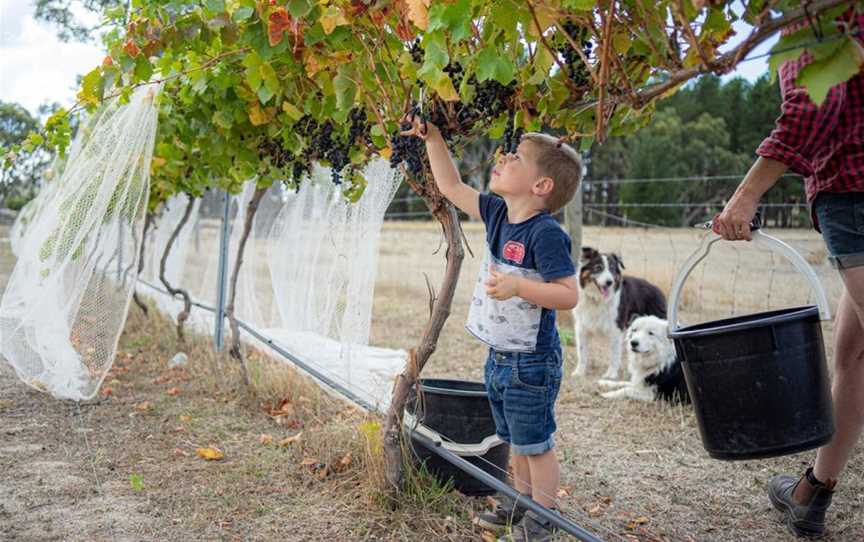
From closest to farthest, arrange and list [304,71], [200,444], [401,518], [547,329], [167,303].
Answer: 1. [547,329]
2. [401,518]
3. [304,71]
4. [200,444]
5. [167,303]

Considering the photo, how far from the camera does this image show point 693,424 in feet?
14.4

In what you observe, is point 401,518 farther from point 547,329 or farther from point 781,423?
point 781,423

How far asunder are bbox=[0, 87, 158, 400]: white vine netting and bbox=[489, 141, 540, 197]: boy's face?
7.07 ft

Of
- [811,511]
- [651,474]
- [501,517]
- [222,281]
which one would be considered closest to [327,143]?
[501,517]

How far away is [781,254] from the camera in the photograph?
2.25m

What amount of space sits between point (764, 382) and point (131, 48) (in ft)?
8.32

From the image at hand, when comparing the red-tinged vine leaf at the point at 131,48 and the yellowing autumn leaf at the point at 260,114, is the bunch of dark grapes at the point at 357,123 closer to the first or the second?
the yellowing autumn leaf at the point at 260,114

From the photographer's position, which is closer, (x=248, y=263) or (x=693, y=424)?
(x=693, y=424)

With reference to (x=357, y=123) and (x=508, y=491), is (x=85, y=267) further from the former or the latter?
(x=508, y=491)

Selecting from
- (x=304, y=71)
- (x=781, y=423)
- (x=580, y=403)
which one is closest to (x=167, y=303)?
(x=580, y=403)

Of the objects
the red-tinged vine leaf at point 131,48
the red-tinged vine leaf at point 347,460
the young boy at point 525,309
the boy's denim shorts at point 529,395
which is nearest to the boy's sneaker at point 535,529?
the young boy at point 525,309

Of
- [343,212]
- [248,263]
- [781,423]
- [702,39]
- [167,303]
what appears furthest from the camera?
[167,303]

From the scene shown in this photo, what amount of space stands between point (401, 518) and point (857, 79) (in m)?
2.13

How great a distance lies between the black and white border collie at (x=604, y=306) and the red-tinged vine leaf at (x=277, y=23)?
4.11m
